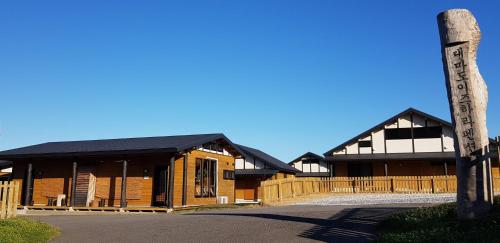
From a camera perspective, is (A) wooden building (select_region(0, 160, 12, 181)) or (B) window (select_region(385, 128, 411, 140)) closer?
(A) wooden building (select_region(0, 160, 12, 181))

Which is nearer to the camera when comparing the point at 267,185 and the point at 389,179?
the point at 267,185

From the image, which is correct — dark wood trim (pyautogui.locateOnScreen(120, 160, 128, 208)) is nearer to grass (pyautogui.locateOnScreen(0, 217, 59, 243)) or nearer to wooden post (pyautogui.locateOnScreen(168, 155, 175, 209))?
wooden post (pyautogui.locateOnScreen(168, 155, 175, 209))

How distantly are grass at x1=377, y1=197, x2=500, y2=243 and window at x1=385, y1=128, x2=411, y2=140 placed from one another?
2270cm

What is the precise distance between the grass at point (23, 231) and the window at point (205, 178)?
38.1 feet

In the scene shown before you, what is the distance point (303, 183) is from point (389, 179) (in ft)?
21.4

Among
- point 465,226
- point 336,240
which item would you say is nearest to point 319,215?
point 336,240

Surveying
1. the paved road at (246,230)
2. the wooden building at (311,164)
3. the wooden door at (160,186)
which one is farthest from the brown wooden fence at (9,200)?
the wooden building at (311,164)

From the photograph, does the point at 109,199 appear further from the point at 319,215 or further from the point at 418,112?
the point at 418,112

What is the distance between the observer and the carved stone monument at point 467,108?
9.02 m

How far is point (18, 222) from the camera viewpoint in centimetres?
1147

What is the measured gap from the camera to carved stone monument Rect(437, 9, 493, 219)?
902cm

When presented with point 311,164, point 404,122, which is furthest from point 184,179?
point 311,164

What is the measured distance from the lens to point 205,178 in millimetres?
23641

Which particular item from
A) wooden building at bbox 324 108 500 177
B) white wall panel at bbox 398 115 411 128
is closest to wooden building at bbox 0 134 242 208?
wooden building at bbox 324 108 500 177
